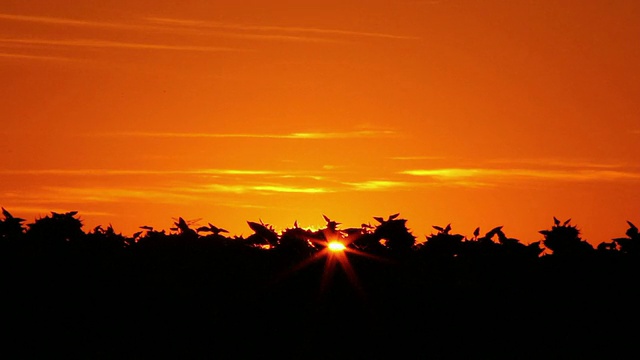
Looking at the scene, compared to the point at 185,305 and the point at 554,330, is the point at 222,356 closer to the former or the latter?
the point at 185,305

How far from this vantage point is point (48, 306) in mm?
7523

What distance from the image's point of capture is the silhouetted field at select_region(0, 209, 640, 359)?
7.47m

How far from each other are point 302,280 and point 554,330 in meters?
1.92

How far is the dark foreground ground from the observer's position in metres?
7.46

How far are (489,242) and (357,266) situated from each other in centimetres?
125

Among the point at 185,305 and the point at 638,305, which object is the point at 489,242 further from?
the point at 185,305

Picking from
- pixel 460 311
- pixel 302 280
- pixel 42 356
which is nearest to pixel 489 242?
pixel 460 311

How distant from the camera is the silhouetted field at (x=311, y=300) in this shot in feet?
24.5

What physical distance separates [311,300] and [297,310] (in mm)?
138

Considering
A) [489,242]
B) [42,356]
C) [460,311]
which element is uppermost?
[489,242]

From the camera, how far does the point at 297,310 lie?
7602mm

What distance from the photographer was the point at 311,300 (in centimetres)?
756

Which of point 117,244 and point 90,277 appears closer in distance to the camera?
A: point 90,277

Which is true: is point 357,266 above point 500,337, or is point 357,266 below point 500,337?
above
